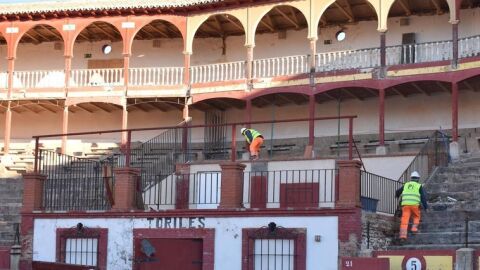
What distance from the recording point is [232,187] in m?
22.0

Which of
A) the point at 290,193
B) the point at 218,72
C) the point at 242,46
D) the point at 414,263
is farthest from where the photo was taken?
the point at 242,46

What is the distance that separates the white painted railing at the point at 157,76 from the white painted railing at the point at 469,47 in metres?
11.7

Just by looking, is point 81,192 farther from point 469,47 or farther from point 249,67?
point 469,47

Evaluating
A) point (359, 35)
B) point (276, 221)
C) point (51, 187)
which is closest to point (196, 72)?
point (359, 35)

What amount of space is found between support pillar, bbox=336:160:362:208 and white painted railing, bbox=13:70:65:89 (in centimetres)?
2194

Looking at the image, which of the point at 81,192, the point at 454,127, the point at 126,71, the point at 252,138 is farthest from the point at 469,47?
the point at 81,192

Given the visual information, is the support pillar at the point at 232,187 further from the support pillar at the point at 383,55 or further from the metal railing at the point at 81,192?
the support pillar at the point at 383,55

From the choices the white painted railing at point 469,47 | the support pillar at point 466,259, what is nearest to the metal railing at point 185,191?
the support pillar at point 466,259

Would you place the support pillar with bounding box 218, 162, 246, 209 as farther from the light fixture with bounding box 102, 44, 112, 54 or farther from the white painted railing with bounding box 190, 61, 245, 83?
the light fixture with bounding box 102, 44, 112, 54

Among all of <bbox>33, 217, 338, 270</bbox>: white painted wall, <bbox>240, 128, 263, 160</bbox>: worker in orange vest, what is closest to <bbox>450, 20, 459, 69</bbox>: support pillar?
<bbox>240, 128, 263, 160</bbox>: worker in orange vest

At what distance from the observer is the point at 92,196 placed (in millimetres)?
24828

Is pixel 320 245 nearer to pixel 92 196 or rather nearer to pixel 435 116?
pixel 92 196

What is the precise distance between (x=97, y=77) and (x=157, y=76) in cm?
269

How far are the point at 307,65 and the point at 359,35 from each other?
3.41 meters
